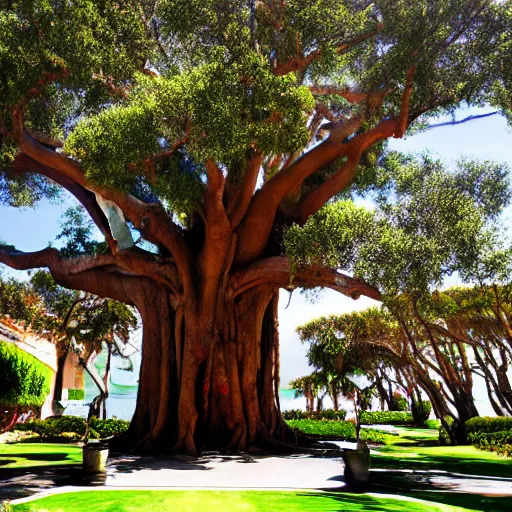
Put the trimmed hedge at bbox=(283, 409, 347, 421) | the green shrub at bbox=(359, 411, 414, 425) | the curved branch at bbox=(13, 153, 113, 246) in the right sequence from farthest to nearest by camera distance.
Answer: the trimmed hedge at bbox=(283, 409, 347, 421) → the green shrub at bbox=(359, 411, 414, 425) → the curved branch at bbox=(13, 153, 113, 246)

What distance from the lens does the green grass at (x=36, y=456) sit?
37.7ft

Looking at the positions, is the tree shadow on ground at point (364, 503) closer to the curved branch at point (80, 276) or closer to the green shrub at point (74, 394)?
the curved branch at point (80, 276)

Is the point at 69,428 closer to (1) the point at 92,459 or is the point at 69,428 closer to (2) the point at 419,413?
(1) the point at 92,459

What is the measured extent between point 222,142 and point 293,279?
4.71 m

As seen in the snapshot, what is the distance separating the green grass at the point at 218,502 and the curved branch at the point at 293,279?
579 centimetres

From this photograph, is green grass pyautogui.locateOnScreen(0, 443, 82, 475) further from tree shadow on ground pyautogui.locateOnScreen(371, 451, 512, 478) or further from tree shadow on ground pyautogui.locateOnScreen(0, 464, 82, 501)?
tree shadow on ground pyautogui.locateOnScreen(371, 451, 512, 478)

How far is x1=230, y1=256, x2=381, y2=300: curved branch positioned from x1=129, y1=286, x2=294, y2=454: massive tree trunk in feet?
2.18

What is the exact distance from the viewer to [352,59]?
49.9 ft

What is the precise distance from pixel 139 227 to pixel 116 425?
8903 millimetres

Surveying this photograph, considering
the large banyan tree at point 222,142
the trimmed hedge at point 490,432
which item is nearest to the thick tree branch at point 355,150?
the large banyan tree at point 222,142

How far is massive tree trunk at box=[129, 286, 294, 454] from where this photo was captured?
14758 mm

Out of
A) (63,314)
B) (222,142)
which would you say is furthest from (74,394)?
(222,142)

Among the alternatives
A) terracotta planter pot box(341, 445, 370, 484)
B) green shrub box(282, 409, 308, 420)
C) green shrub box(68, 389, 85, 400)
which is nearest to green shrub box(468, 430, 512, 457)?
terracotta planter pot box(341, 445, 370, 484)

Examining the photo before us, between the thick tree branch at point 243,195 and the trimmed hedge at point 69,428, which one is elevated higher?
the thick tree branch at point 243,195
